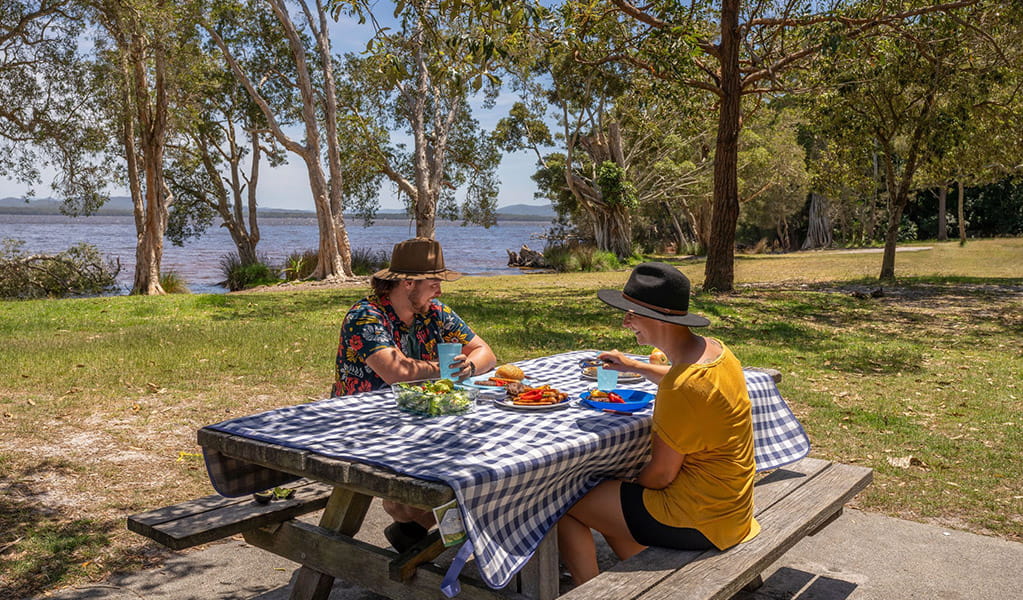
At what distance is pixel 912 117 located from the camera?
17.9 m

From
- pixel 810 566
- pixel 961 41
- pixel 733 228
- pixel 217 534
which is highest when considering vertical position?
pixel 961 41

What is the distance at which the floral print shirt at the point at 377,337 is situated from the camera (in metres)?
3.86

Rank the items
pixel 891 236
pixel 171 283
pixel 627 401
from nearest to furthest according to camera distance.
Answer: pixel 627 401, pixel 891 236, pixel 171 283

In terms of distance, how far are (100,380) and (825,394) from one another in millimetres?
7631

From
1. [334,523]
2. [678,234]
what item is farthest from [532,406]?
[678,234]

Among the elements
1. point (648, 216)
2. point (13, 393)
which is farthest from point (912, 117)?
point (648, 216)

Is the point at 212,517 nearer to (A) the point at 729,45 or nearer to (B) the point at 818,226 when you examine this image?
(A) the point at 729,45

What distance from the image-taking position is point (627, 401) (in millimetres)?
3480

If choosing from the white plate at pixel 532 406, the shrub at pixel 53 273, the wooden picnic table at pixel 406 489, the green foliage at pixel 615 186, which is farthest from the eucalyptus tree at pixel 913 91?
the shrub at pixel 53 273

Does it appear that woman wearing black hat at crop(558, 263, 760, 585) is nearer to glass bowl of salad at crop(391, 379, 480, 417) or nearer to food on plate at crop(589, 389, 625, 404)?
food on plate at crop(589, 389, 625, 404)

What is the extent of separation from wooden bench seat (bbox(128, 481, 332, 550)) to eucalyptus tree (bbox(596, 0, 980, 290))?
10.8 meters

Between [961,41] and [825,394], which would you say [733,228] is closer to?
[961,41]

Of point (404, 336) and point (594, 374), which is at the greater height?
point (404, 336)

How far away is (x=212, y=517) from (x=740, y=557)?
6.90 feet
